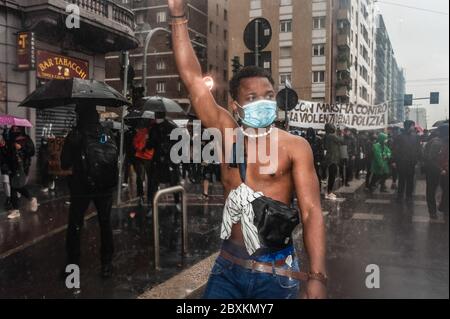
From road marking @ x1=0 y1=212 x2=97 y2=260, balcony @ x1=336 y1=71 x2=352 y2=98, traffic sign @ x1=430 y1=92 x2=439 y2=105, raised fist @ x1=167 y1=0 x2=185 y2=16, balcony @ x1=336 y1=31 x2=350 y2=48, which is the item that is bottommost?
road marking @ x1=0 y1=212 x2=97 y2=260

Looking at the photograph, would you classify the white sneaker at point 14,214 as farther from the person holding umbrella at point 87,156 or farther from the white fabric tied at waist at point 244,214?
the white fabric tied at waist at point 244,214

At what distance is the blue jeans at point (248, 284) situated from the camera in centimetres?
187

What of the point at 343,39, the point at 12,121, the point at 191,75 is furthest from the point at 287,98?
the point at 12,121

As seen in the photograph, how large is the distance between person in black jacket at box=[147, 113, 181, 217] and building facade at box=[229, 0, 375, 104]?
1.79 meters

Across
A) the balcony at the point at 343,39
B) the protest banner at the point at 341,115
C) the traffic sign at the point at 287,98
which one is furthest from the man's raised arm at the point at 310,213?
the protest banner at the point at 341,115

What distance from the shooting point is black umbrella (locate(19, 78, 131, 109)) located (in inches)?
147

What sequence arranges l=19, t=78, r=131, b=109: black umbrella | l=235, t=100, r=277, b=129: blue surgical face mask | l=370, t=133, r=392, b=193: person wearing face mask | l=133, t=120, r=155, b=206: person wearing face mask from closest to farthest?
1. l=235, t=100, r=277, b=129: blue surgical face mask
2. l=19, t=78, r=131, b=109: black umbrella
3. l=133, t=120, r=155, b=206: person wearing face mask
4. l=370, t=133, r=392, b=193: person wearing face mask

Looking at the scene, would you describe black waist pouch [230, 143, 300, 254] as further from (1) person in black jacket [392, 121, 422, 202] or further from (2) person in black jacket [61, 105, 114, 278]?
(1) person in black jacket [392, 121, 422, 202]

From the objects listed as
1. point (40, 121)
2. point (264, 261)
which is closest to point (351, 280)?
point (264, 261)

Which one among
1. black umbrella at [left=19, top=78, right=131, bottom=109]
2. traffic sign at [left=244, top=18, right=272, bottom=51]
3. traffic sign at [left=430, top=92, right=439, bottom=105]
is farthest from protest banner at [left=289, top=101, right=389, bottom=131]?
→ traffic sign at [left=430, top=92, right=439, bottom=105]

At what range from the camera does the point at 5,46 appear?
6.63 m

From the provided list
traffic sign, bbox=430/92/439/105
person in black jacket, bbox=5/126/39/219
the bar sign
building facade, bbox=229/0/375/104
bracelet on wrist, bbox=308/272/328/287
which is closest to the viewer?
bracelet on wrist, bbox=308/272/328/287

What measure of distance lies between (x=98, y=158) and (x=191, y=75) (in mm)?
1781

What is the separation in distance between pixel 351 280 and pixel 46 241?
11.9 ft
